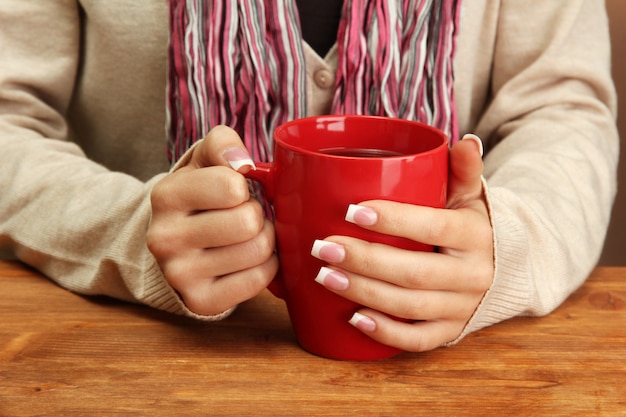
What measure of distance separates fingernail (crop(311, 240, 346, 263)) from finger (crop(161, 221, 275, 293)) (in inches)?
2.3

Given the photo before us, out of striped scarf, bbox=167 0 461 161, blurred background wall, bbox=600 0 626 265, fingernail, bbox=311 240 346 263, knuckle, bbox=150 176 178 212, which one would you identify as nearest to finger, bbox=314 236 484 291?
fingernail, bbox=311 240 346 263

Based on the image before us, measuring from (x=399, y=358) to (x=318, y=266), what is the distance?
0.12 meters

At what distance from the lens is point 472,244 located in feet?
1.80

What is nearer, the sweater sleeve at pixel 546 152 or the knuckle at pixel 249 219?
the knuckle at pixel 249 219

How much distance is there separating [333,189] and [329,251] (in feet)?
0.15

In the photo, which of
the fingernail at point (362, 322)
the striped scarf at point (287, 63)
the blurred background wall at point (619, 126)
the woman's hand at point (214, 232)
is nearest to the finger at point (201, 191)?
the woman's hand at point (214, 232)

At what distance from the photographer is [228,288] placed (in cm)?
56

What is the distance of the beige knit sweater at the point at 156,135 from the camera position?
66cm

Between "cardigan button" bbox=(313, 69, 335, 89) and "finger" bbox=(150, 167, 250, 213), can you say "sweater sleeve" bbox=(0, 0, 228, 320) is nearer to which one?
"finger" bbox=(150, 167, 250, 213)

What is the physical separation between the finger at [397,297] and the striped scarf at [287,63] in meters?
0.37

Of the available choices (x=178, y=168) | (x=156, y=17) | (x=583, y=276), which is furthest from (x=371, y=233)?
(x=156, y=17)

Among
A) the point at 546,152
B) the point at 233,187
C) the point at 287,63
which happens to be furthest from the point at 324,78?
the point at 233,187

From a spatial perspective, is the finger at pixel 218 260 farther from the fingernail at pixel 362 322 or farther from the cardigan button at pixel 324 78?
the cardigan button at pixel 324 78

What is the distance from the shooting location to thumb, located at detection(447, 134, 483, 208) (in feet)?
1.71
